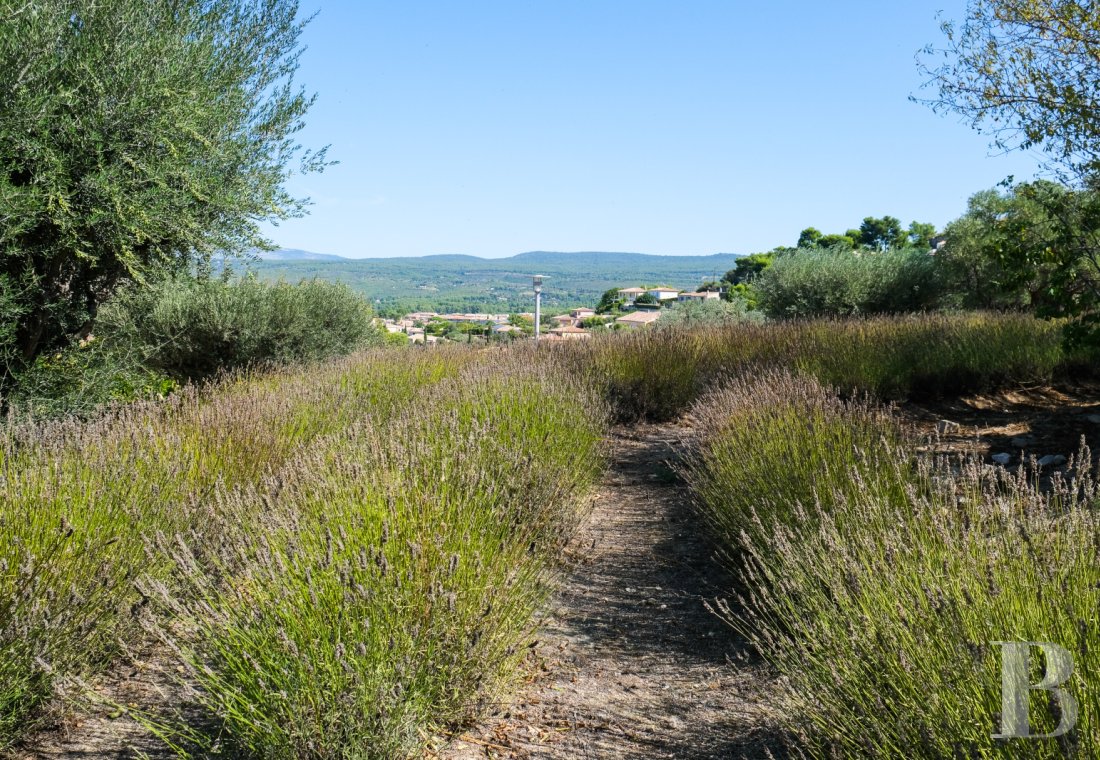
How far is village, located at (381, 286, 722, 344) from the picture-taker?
1288cm

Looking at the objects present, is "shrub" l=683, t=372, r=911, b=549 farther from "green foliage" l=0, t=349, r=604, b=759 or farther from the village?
the village

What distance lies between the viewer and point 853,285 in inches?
653

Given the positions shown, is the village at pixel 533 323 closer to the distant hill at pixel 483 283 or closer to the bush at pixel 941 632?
the bush at pixel 941 632

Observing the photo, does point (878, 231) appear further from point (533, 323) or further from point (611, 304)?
point (533, 323)

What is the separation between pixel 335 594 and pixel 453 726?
28.7 inches

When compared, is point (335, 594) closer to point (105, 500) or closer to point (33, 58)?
point (105, 500)

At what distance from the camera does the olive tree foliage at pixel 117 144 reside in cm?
496

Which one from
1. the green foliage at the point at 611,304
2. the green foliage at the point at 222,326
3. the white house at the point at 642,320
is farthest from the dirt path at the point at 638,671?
the green foliage at the point at 611,304

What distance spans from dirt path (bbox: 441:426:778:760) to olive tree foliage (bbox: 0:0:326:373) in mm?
3863

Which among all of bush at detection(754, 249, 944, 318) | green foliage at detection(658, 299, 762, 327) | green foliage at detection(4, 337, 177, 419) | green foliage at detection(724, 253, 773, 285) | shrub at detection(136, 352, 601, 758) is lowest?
shrub at detection(136, 352, 601, 758)

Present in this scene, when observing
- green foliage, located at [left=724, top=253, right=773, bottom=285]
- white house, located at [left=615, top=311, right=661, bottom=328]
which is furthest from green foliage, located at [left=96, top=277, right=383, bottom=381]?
green foliage, located at [left=724, top=253, right=773, bottom=285]

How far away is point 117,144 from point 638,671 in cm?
476

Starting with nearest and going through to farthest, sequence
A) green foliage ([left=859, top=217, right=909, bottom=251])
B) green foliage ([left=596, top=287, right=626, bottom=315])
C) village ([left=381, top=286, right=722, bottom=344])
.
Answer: village ([left=381, top=286, right=722, bottom=344]) < green foliage ([left=859, top=217, right=909, bottom=251]) < green foliage ([left=596, top=287, right=626, bottom=315])

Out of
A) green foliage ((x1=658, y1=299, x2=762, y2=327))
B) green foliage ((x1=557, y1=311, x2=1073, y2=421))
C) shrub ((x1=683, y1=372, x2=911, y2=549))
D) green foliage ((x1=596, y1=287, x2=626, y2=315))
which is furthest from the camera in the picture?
green foliage ((x1=596, y1=287, x2=626, y2=315))
